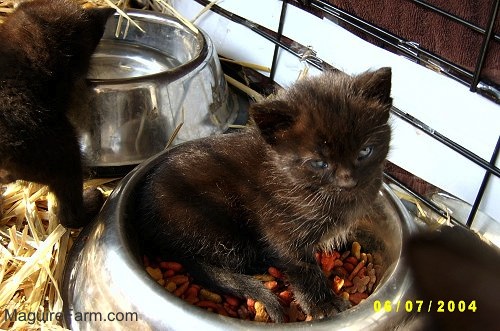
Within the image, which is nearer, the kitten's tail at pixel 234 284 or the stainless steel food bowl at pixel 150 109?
the kitten's tail at pixel 234 284

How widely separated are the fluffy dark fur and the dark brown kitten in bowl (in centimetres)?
26

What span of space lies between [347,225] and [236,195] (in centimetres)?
29

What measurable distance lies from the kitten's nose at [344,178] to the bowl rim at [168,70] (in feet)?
3.03

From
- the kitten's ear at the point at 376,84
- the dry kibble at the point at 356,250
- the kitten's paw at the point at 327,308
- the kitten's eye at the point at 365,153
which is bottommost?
the dry kibble at the point at 356,250

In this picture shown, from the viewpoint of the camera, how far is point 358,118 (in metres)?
1.32

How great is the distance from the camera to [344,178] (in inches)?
51.1

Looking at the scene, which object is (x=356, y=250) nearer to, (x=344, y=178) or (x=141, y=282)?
(x=344, y=178)

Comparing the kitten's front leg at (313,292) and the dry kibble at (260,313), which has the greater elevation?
the kitten's front leg at (313,292)

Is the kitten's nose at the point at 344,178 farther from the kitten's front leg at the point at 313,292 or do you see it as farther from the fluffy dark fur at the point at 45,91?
the fluffy dark fur at the point at 45,91

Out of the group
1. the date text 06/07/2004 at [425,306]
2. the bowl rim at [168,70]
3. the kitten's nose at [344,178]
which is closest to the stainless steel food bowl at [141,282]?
the date text 06/07/2004 at [425,306]

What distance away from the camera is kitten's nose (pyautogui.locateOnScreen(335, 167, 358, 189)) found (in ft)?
4.26

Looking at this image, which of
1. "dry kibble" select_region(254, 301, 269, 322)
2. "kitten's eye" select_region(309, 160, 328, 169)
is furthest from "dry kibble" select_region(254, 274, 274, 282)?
"kitten's eye" select_region(309, 160, 328, 169)

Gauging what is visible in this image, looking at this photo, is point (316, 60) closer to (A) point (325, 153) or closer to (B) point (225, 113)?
(B) point (225, 113)

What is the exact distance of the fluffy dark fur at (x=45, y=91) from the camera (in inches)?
62.8
